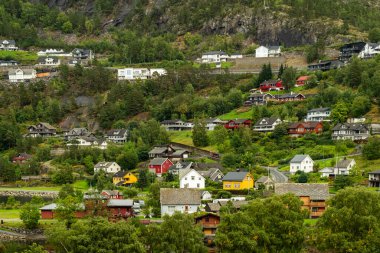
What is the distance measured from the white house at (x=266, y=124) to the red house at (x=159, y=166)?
13.1m

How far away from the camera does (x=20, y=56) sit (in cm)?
13338

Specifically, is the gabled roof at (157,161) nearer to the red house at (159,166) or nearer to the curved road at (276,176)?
the red house at (159,166)

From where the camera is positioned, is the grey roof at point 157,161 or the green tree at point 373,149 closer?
the green tree at point 373,149

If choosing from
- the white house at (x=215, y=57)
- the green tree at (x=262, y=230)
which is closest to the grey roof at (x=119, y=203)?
the green tree at (x=262, y=230)

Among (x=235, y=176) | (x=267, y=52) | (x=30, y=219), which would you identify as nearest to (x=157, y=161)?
(x=235, y=176)

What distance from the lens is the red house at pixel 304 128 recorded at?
256ft

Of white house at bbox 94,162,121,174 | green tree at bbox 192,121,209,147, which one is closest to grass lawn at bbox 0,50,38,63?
white house at bbox 94,162,121,174

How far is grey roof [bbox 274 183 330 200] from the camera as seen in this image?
175ft

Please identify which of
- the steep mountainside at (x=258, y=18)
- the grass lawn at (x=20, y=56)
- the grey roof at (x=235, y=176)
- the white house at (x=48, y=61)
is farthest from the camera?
the grass lawn at (x=20, y=56)

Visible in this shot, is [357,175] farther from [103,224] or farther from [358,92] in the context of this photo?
[103,224]

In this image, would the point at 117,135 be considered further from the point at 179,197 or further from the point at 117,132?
the point at 179,197

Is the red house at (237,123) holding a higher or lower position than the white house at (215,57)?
lower

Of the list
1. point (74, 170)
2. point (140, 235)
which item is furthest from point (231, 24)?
point (140, 235)

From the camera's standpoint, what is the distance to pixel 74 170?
7812 centimetres
